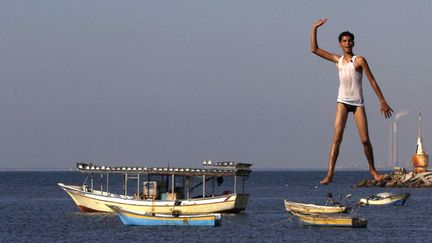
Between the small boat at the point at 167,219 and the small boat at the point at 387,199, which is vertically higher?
the small boat at the point at 387,199

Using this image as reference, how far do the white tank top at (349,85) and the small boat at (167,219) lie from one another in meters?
106

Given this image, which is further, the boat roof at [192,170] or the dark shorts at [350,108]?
the boat roof at [192,170]

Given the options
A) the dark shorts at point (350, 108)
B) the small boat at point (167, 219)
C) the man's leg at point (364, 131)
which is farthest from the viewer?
the small boat at point (167, 219)

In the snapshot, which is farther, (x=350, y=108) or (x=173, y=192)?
(x=173, y=192)

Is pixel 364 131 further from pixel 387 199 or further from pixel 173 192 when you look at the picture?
pixel 387 199

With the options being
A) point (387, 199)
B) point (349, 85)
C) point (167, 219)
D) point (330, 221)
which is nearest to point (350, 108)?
point (349, 85)

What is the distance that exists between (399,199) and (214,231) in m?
71.9

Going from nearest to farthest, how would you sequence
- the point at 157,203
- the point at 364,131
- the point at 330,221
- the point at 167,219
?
the point at 364,131 → the point at 167,219 → the point at 157,203 → the point at 330,221

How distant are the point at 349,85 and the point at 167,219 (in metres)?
108

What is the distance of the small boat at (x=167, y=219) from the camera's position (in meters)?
114

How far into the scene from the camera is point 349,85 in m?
8.21

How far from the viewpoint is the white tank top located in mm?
8117

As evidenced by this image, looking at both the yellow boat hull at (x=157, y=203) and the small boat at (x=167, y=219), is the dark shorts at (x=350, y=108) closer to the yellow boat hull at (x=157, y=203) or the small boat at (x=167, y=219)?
the small boat at (x=167, y=219)

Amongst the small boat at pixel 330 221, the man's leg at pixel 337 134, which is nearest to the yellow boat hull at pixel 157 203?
the small boat at pixel 330 221
